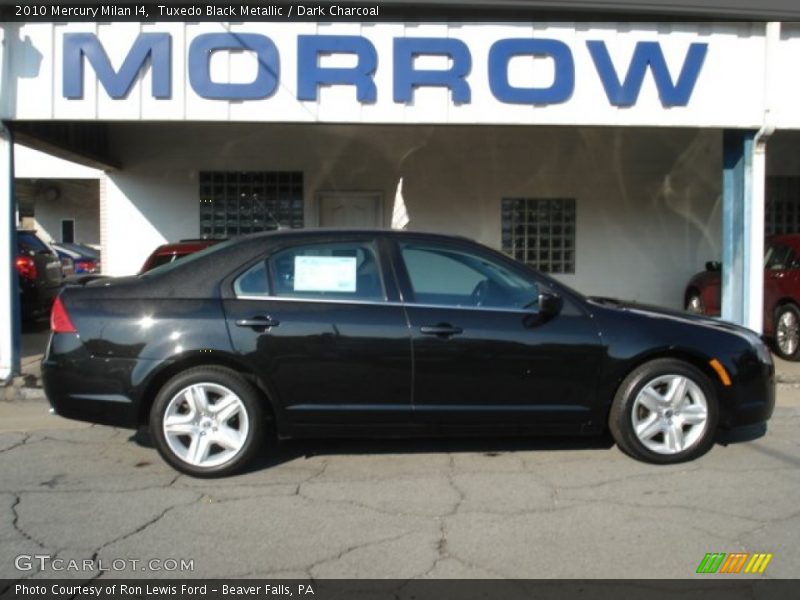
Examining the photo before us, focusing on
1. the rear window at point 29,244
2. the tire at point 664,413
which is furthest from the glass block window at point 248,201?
the tire at point 664,413

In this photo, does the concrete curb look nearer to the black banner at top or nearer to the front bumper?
the black banner at top

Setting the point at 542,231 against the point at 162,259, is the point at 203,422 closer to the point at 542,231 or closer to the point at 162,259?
the point at 162,259

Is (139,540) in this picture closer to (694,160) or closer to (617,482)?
(617,482)

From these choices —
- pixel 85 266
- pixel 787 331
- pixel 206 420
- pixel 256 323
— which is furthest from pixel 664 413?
pixel 85 266

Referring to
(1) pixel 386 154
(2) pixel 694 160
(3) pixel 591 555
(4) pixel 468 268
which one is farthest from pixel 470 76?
(2) pixel 694 160

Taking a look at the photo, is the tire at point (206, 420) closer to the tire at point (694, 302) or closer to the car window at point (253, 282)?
the car window at point (253, 282)

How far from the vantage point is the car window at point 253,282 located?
4.93 m

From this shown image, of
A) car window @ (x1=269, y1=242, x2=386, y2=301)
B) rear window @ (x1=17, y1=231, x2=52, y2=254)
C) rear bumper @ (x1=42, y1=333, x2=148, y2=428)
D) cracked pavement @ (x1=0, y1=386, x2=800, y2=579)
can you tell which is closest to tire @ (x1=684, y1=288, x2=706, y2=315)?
cracked pavement @ (x1=0, y1=386, x2=800, y2=579)

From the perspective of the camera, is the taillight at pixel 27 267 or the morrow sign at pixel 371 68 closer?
the morrow sign at pixel 371 68

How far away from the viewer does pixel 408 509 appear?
4.39m

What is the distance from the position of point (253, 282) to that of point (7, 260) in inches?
159

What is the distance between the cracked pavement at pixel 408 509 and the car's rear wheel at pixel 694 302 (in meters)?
5.40

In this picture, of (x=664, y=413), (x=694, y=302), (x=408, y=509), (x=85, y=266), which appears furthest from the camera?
(x=85, y=266)
